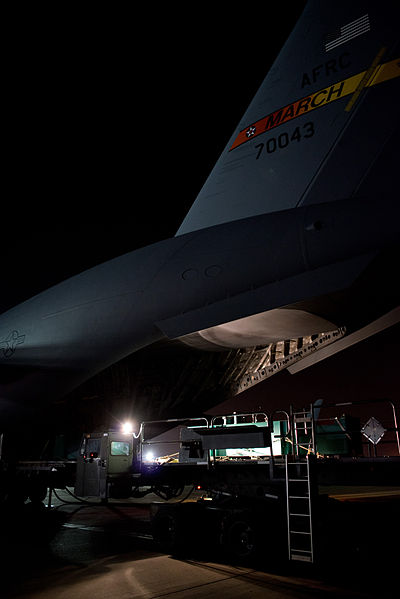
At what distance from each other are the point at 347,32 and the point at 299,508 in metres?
9.43

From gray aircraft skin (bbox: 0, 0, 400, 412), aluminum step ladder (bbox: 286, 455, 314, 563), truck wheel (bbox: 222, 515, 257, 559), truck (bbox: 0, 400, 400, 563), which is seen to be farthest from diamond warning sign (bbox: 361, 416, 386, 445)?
gray aircraft skin (bbox: 0, 0, 400, 412)

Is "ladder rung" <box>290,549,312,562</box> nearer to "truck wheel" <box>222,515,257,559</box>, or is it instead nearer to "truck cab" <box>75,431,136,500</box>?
"truck wheel" <box>222,515,257,559</box>

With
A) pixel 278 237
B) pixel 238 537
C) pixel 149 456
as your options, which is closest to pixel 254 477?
pixel 238 537

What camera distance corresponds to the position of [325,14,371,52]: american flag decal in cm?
966

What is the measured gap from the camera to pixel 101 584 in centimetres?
570

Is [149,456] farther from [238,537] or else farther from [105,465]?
[238,537]

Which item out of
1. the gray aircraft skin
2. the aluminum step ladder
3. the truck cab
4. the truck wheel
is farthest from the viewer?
the truck cab

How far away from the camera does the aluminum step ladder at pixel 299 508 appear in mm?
6059

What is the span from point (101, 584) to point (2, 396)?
752cm

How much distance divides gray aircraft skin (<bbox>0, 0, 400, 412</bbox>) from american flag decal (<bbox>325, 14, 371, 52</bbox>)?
3 centimetres

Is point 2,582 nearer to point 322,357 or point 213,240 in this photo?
point 213,240

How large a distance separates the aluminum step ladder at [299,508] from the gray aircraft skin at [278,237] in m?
2.93

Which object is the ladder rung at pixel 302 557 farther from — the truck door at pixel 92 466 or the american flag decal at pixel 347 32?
the american flag decal at pixel 347 32

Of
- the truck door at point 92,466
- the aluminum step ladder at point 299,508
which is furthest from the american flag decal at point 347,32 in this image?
the truck door at point 92,466
